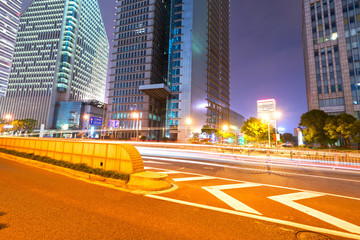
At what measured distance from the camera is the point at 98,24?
14938 centimetres

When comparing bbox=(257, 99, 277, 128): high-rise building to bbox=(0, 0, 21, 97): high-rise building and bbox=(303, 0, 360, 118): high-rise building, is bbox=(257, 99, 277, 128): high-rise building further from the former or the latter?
bbox=(0, 0, 21, 97): high-rise building

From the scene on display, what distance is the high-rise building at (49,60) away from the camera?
104 meters

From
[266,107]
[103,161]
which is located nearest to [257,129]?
[103,161]

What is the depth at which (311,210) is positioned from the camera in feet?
16.0

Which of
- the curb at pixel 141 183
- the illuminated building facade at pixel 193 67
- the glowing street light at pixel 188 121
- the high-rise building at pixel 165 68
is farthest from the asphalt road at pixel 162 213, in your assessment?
the high-rise building at pixel 165 68

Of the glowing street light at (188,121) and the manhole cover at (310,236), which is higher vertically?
the glowing street light at (188,121)

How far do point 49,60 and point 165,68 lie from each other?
8157cm

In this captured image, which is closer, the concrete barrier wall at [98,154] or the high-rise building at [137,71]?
the concrete barrier wall at [98,154]

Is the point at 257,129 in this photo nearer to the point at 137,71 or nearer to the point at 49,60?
the point at 137,71

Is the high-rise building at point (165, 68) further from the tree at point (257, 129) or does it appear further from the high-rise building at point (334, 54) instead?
the high-rise building at point (334, 54)

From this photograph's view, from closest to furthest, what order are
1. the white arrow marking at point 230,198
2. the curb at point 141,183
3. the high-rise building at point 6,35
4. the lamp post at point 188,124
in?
the white arrow marking at point 230,198 < the curb at point 141,183 < the lamp post at point 188,124 < the high-rise building at point 6,35

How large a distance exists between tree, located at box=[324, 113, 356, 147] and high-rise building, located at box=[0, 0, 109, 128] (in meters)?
129

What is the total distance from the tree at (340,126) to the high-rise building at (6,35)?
201 meters

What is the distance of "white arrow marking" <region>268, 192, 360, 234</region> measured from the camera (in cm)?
395
